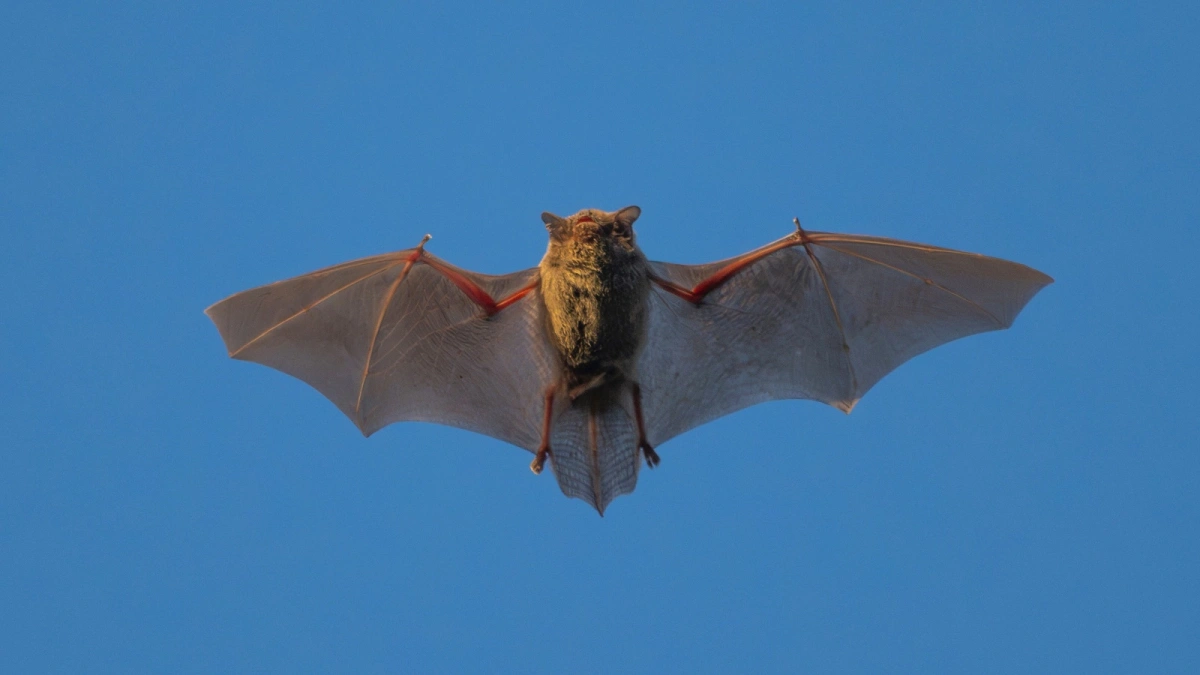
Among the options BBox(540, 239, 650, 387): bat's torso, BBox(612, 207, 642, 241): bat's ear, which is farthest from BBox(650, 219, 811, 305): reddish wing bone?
BBox(612, 207, 642, 241): bat's ear

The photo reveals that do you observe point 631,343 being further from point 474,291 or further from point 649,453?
point 474,291

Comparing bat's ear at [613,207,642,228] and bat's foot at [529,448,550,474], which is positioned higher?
bat's ear at [613,207,642,228]

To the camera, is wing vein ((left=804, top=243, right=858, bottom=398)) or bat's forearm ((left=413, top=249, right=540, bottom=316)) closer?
bat's forearm ((left=413, top=249, right=540, bottom=316))

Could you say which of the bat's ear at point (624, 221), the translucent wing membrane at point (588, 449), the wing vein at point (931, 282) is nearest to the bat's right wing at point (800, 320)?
the wing vein at point (931, 282)

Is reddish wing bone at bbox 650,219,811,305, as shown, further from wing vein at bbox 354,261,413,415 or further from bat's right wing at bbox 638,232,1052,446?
wing vein at bbox 354,261,413,415

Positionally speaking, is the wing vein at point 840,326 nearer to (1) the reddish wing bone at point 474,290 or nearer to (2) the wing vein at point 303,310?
(1) the reddish wing bone at point 474,290

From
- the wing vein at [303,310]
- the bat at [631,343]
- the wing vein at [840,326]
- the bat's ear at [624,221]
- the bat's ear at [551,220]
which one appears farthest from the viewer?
the wing vein at [840,326]

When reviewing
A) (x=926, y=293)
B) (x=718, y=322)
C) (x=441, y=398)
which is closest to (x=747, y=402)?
(x=718, y=322)

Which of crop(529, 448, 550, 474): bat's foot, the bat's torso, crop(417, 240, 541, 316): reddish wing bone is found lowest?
crop(529, 448, 550, 474): bat's foot
